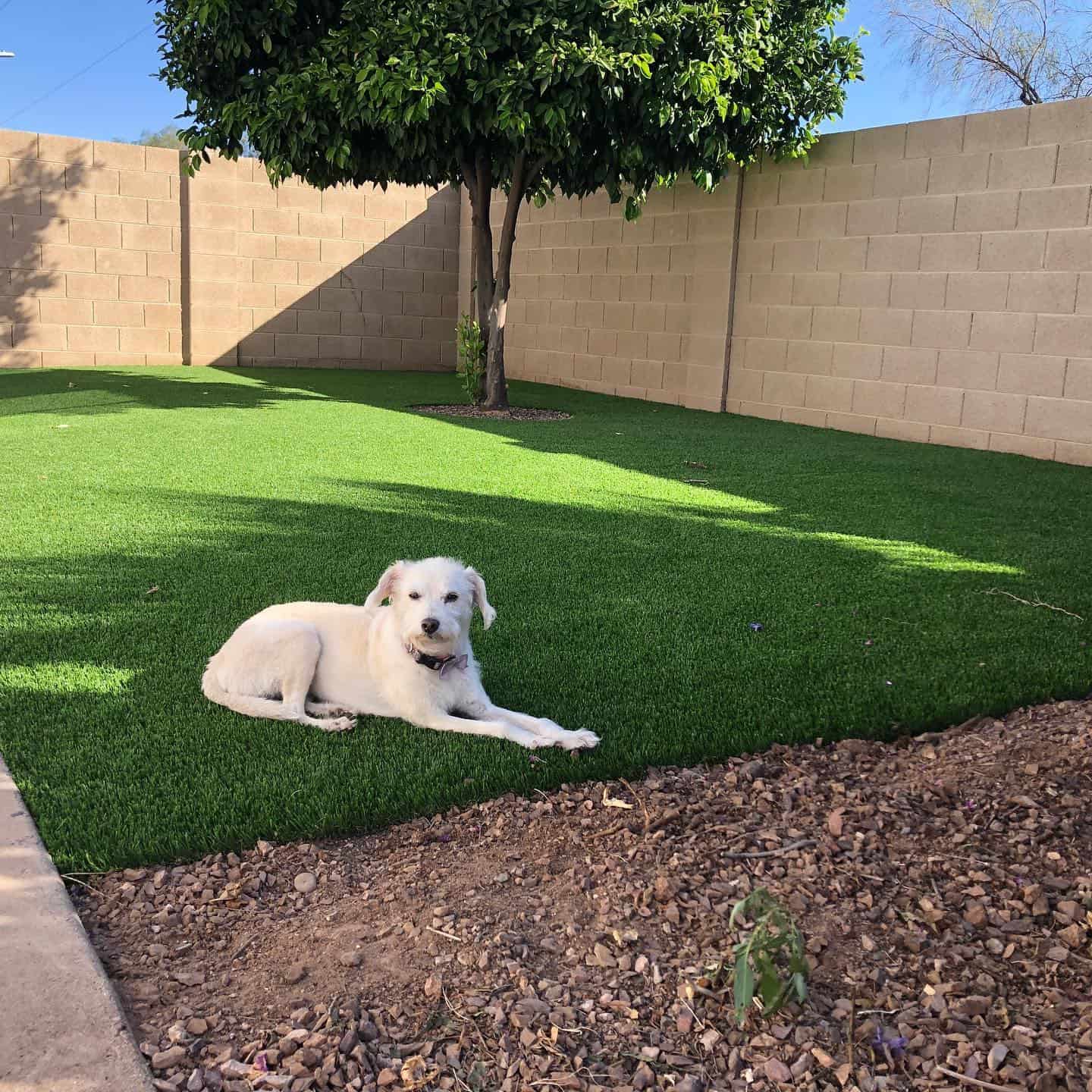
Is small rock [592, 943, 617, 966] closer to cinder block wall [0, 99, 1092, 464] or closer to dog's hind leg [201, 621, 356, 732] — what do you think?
dog's hind leg [201, 621, 356, 732]

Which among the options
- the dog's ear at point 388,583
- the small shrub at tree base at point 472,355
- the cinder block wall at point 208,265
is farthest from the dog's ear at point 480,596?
the cinder block wall at point 208,265

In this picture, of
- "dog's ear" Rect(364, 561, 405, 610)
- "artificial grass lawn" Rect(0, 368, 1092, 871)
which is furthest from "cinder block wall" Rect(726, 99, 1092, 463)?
"dog's ear" Rect(364, 561, 405, 610)

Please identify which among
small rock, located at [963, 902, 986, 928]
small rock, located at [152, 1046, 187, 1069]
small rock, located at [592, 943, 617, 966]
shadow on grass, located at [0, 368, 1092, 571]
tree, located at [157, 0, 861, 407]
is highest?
tree, located at [157, 0, 861, 407]

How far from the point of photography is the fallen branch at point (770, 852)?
2.58 meters

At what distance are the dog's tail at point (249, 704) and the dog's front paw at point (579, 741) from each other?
872 mm

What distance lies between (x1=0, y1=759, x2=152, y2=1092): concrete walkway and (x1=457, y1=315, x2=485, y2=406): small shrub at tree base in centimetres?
1056

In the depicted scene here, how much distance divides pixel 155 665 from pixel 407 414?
329 inches

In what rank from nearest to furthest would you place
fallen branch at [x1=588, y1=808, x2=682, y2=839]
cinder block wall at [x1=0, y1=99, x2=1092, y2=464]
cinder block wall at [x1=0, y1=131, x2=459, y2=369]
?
1. fallen branch at [x1=588, y1=808, x2=682, y2=839]
2. cinder block wall at [x1=0, y1=99, x2=1092, y2=464]
3. cinder block wall at [x1=0, y1=131, x2=459, y2=369]

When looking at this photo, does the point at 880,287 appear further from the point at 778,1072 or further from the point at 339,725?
the point at 778,1072

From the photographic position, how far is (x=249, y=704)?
339 centimetres

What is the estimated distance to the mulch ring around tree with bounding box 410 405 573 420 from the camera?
12109 millimetres

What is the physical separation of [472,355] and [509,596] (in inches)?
320

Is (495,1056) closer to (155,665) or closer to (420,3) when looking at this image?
(155,665)

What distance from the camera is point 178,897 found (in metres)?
2.43
